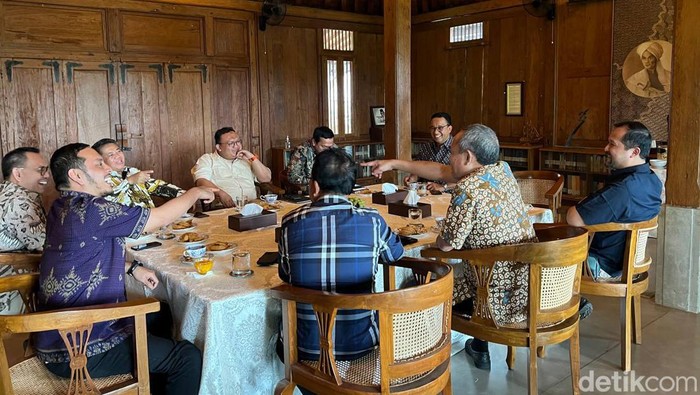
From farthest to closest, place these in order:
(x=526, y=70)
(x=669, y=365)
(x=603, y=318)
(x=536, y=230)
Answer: (x=526, y=70) → (x=603, y=318) → (x=669, y=365) → (x=536, y=230)

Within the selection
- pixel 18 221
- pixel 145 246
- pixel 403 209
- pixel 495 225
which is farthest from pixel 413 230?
pixel 18 221

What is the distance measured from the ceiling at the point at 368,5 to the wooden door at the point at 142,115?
2.17 m

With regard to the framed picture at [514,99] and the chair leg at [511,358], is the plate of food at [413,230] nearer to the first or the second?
the chair leg at [511,358]

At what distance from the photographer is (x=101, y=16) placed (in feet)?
21.4

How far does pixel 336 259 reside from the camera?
83.7 inches

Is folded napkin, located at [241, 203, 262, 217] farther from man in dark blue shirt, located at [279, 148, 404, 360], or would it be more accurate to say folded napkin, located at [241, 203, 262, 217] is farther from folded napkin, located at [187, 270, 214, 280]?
man in dark blue shirt, located at [279, 148, 404, 360]

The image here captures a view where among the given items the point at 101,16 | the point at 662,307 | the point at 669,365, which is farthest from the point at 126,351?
the point at 101,16

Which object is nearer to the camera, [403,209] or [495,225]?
[495,225]

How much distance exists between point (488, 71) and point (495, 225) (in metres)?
5.96

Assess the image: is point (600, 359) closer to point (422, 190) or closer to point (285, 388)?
point (422, 190)

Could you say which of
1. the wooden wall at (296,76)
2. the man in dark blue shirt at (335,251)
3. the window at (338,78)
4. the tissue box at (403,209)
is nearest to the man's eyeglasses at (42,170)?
the man in dark blue shirt at (335,251)

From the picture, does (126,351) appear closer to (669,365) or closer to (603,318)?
(669,365)

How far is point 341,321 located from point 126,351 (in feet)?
2.67

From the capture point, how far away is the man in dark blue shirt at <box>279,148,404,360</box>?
6.97 feet
